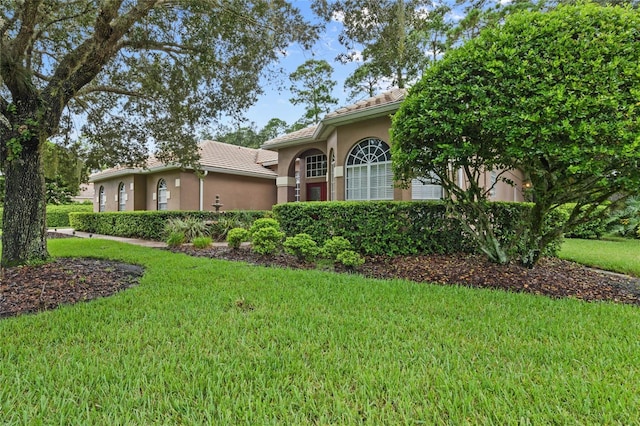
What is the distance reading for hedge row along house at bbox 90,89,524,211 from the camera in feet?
32.3

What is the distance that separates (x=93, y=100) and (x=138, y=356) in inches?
343

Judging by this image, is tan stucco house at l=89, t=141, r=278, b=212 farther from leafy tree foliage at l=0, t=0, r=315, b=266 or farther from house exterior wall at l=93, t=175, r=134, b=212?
leafy tree foliage at l=0, t=0, r=315, b=266

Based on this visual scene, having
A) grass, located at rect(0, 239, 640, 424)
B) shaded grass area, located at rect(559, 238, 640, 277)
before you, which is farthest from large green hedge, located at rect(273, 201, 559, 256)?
grass, located at rect(0, 239, 640, 424)

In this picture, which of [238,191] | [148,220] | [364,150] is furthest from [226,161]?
[364,150]

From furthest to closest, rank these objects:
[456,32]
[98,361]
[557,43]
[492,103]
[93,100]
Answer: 1. [456,32]
2. [93,100]
3. [492,103]
4. [557,43]
5. [98,361]

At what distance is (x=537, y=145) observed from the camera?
4.46 m

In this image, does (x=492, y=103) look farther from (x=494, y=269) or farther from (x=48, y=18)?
(x=48, y=18)

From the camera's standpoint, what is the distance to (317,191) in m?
15.7

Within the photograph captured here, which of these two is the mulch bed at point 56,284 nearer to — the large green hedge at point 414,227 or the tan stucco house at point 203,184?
the large green hedge at point 414,227

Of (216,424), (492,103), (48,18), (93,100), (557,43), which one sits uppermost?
(48,18)

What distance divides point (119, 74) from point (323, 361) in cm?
927

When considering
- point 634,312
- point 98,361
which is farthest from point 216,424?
point 634,312

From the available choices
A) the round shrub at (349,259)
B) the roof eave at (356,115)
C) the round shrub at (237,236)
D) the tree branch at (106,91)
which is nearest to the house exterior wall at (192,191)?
the tree branch at (106,91)

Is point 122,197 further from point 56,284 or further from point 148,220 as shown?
point 56,284
